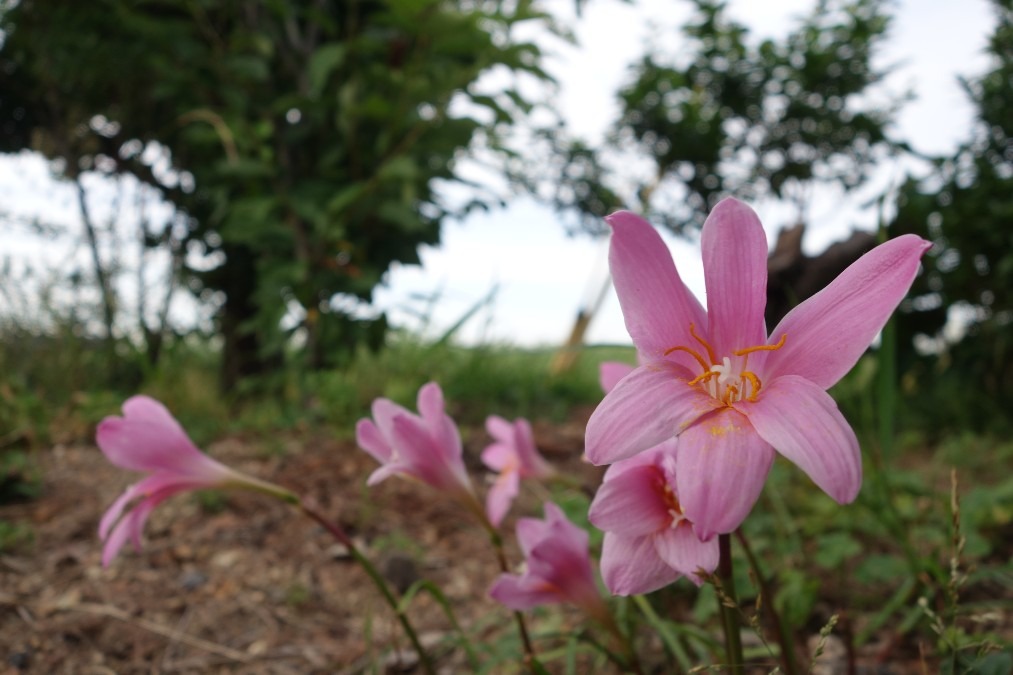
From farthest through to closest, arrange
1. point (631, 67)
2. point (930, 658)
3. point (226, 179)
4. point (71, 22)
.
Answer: point (631, 67), point (71, 22), point (226, 179), point (930, 658)

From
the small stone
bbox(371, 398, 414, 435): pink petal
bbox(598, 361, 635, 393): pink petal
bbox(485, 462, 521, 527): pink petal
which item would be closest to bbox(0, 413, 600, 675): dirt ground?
the small stone

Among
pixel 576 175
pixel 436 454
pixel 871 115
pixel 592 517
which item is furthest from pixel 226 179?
pixel 871 115

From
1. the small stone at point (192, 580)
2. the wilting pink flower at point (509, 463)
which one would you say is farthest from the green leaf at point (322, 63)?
the wilting pink flower at point (509, 463)

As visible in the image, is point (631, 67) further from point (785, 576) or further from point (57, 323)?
point (785, 576)

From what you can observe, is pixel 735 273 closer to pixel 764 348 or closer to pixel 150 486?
pixel 764 348

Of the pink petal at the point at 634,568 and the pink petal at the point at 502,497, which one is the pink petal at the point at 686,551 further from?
the pink petal at the point at 502,497
